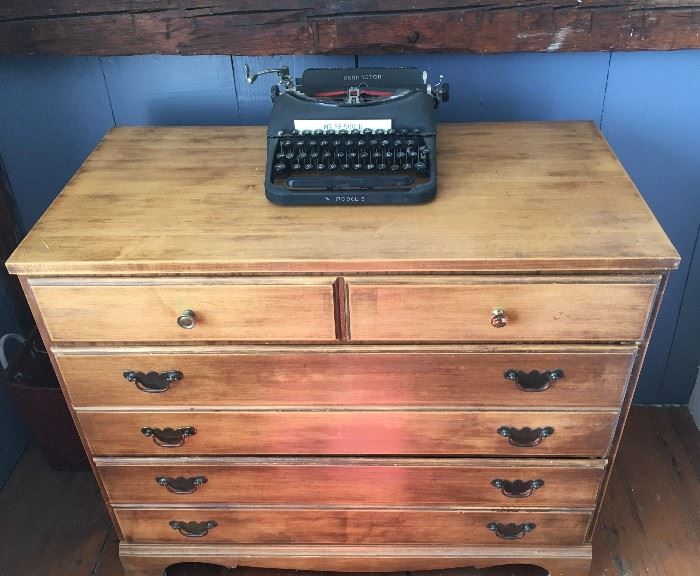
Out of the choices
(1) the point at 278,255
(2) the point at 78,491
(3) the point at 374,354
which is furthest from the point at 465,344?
(2) the point at 78,491

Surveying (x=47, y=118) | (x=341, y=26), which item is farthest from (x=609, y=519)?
(x=47, y=118)

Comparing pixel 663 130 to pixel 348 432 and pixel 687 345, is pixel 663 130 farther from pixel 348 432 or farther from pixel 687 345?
pixel 348 432

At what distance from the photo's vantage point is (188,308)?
1.17m

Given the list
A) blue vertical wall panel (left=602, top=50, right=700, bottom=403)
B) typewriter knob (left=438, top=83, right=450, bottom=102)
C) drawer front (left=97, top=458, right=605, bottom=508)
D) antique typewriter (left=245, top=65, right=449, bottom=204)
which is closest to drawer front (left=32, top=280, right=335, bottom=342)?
antique typewriter (left=245, top=65, right=449, bottom=204)

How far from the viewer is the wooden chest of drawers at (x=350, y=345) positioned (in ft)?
3.70

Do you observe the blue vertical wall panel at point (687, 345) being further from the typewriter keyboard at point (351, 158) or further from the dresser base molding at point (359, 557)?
the typewriter keyboard at point (351, 158)

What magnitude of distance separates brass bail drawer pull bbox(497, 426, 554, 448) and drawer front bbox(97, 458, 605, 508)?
0.05 meters

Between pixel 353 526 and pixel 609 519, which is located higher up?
pixel 353 526

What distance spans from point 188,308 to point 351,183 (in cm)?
35

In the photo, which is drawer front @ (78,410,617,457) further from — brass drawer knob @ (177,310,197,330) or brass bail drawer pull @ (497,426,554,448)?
brass drawer knob @ (177,310,197,330)

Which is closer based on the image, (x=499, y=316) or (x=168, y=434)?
(x=499, y=316)

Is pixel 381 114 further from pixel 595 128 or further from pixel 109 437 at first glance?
pixel 109 437

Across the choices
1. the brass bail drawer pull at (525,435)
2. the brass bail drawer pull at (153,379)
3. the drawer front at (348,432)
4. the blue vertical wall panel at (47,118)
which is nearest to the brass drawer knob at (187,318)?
the brass bail drawer pull at (153,379)

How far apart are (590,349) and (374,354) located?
370mm
